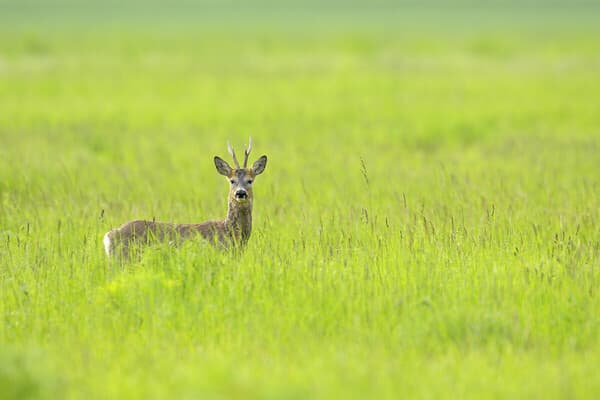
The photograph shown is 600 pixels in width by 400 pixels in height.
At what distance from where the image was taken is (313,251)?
26.9 feet

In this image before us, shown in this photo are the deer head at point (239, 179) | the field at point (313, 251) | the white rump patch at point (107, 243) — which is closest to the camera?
the field at point (313, 251)

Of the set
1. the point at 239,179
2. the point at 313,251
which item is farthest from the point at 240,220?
the point at 313,251

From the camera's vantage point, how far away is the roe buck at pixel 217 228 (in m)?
8.27

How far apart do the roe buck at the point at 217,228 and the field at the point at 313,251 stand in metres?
0.21

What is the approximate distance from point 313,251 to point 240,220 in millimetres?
874

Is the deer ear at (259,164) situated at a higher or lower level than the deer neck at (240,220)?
higher

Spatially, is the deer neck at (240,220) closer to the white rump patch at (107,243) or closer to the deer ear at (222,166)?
the deer ear at (222,166)

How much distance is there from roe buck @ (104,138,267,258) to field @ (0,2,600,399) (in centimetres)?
21

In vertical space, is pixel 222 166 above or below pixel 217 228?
above

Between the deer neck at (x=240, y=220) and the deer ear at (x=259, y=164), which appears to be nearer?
the deer neck at (x=240, y=220)

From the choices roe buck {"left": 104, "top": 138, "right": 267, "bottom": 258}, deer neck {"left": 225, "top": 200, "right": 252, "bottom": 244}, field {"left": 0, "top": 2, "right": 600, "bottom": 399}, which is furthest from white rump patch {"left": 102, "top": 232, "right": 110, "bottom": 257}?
deer neck {"left": 225, "top": 200, "right": 252, "bottom": 244}

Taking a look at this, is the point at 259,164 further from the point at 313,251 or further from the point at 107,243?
the point at 107,243

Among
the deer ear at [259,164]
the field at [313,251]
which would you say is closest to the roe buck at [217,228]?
the deer ear at [259,164]

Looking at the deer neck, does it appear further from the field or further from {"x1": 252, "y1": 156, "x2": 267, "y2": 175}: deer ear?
{"x1": 252, "y1": 156, "x2": 267, "y2": 175}: deer ear
